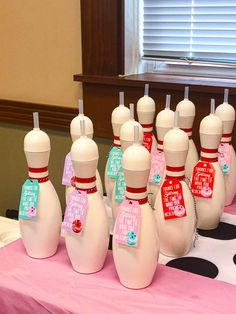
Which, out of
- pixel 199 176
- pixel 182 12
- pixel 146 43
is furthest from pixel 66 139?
pixel 199 176

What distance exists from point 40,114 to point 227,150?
954 millimetres

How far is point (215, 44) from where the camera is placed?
1.69 metres

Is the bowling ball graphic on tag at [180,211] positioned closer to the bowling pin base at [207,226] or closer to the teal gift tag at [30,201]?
the bowling pin base at [207,226]

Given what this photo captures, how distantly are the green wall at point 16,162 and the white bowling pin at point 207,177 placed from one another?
88cm

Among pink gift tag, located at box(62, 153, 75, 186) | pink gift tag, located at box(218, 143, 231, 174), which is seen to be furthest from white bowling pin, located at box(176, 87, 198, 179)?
pink gift tag, located at box(62, 153, 75, 186)

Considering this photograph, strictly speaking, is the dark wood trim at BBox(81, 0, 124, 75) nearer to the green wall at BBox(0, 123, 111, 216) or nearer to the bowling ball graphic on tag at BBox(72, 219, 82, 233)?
the green wall at BBox(0, 123, 111, 216)

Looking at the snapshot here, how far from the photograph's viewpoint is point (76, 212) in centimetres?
99

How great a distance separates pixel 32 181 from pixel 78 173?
140 mm

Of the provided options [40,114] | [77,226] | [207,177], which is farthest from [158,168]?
[40,114]

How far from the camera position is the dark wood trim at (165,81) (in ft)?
5.05

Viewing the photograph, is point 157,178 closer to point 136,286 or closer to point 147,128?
point 147,128

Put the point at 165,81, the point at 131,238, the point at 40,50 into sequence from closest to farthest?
the point at 131,238
the point at 165,81
the point at 40,50

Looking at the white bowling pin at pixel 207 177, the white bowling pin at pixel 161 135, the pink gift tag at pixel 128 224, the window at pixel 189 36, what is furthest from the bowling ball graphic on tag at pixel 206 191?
the window at pixel 189 36

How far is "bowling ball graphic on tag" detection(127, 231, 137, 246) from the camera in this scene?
92 cm
